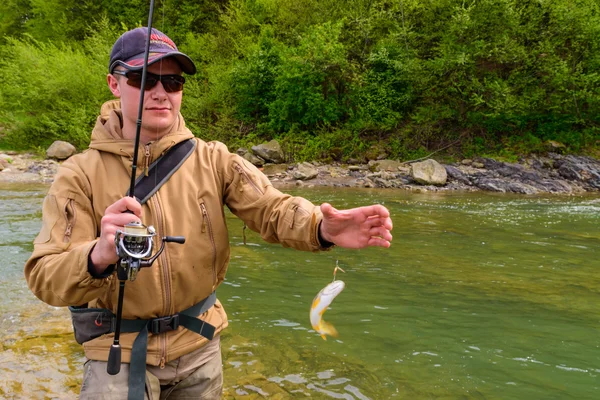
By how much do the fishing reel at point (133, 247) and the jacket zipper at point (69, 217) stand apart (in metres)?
0.36

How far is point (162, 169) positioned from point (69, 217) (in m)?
0.46

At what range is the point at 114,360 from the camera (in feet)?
7.26

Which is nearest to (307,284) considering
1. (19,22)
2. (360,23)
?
(360,23)

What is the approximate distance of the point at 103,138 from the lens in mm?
2492

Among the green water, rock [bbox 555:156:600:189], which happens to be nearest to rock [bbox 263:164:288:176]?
rock [bbox 555:156:600:189]

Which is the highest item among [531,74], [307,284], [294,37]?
[294,37]

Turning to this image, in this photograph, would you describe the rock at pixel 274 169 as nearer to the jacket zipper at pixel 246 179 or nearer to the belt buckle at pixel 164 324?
the jacket zipper at pixel 246 179

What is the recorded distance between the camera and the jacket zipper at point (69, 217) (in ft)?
7.36

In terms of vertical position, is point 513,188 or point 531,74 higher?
point 531,74

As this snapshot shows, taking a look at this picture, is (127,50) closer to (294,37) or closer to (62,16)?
(294,37)

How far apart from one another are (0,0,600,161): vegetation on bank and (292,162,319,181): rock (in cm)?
226

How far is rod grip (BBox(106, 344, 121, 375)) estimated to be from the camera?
2.21 metres

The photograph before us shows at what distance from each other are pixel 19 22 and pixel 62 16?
363 inches

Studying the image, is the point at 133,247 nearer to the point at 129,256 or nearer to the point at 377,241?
the point at 129,256
